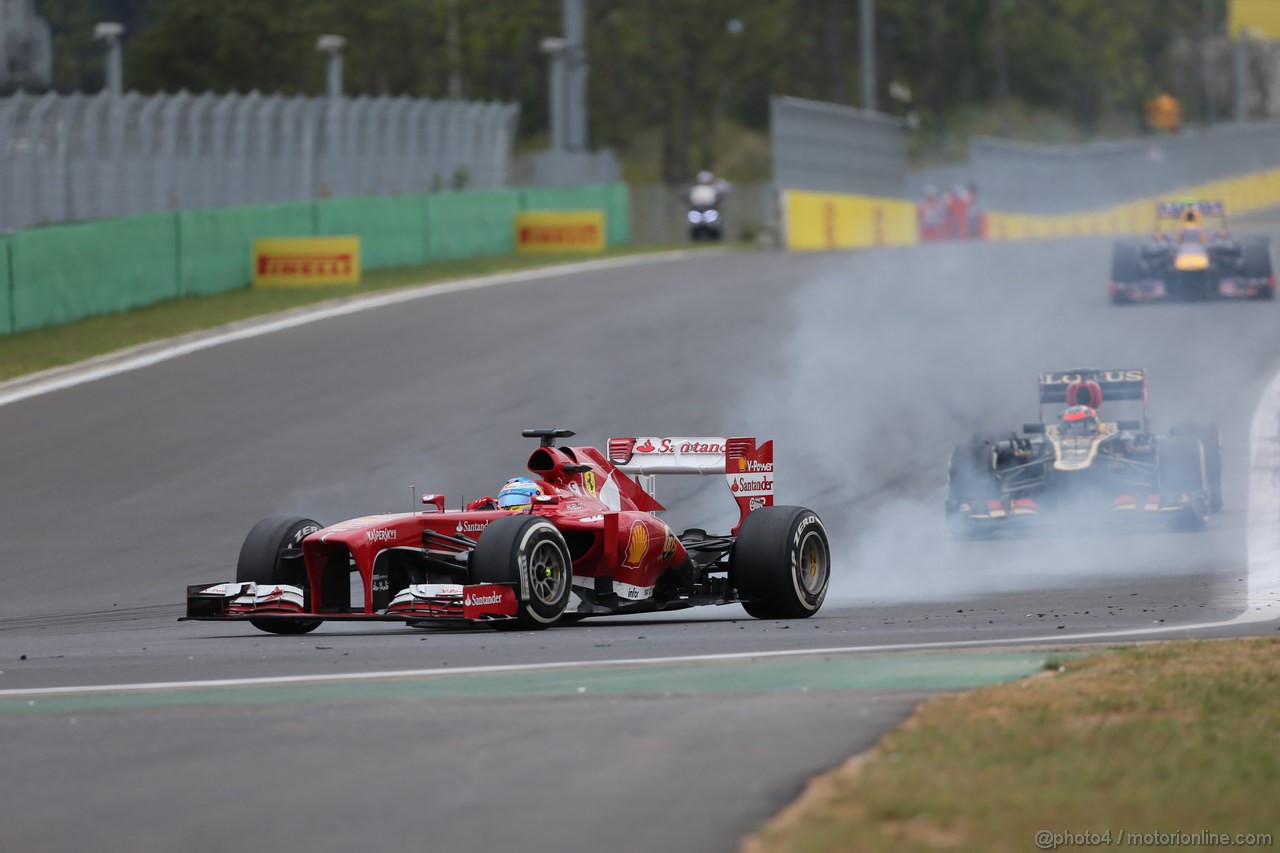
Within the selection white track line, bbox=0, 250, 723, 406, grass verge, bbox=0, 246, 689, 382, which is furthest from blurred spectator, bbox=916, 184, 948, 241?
grass verge, bbox=0, 246, 689, 382

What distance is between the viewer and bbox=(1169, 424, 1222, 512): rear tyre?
712 inches

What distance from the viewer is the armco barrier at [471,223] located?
40.4 meters

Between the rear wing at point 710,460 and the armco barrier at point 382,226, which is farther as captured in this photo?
the armco barrier at point 382,226

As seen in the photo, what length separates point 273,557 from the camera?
12578 mm

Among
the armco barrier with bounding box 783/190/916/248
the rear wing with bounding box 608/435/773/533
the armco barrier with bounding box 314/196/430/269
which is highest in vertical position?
the armco barrier with bounding box 783/190/916/248

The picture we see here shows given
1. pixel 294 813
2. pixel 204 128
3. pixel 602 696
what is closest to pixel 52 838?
pixel 294 813

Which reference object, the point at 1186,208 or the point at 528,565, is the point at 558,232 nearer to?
the point at 1186,208

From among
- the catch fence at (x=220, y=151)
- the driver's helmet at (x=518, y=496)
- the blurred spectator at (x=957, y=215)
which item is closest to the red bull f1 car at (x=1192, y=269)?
the catch fence at (x=220, y=151)

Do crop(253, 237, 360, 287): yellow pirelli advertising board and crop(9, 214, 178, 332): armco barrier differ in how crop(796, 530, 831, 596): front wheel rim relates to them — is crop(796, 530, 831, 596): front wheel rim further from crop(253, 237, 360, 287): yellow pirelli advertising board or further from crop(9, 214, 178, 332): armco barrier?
crop(253, 237, 360, 287): yellow pirelli advertising board

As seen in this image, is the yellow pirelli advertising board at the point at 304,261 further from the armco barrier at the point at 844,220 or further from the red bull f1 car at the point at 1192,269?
the armco barrier at the point at 844,220

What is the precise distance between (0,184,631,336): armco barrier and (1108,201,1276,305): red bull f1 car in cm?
1402

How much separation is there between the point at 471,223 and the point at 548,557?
30.1m

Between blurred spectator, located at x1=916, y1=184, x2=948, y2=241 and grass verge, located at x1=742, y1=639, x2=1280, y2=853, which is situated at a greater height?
blurred spectator, located at x1=916, y1=184, x2=948, y2=241

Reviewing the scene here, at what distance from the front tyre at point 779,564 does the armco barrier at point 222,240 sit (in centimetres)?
2059
